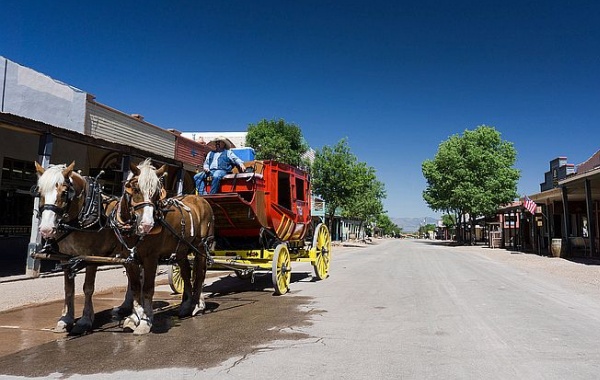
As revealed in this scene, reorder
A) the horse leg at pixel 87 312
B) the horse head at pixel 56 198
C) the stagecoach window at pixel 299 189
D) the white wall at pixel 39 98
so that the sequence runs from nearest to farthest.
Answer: the horse head at pixel 56 198, the horse leg at pixel 87 312, the stagecoach window at pixel 299 189, the white wall at pixel 39 98

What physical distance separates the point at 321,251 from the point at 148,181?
8.07 meters

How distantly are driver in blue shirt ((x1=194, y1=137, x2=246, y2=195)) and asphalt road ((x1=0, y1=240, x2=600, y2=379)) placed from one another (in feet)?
8.36

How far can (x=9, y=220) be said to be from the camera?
617 inches

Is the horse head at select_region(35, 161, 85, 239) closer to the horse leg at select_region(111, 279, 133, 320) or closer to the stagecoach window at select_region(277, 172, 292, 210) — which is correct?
the horse leg at select_region(111, 279, 133, 320)

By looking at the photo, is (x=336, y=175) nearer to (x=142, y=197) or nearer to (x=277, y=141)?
(x=277, y=141)

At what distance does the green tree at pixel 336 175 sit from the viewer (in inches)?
1597

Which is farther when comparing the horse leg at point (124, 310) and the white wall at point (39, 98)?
the white wall at point (39, 98)

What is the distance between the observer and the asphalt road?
4.74 metres

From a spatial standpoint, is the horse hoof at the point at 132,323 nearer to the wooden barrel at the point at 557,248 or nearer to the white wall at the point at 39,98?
the white wall at the point at 39,98

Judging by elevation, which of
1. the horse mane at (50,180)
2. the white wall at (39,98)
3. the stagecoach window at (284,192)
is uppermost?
the white wall at (39,98)

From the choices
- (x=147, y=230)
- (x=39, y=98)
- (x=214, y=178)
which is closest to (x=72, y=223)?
(x=147, y=230)

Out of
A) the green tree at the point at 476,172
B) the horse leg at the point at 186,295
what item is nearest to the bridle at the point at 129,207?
the horse leg at the point at 186,295

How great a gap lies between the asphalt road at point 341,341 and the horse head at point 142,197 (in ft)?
5.16

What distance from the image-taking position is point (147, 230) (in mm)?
5488
